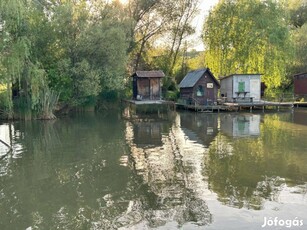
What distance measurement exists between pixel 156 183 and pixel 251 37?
34.6 meters

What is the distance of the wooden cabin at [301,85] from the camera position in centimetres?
4016

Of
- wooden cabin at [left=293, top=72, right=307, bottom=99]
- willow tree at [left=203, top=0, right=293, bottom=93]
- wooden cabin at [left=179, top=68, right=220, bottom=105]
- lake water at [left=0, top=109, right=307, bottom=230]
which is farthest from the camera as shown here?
wooden cabin at [left=293, top=72, right=307, bottom=99]

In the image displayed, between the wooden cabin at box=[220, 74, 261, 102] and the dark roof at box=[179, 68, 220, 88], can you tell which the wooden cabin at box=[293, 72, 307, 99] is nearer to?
the wooden cabin at box=[220, 74, 261, 102]

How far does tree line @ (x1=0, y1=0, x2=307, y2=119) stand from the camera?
2300cm

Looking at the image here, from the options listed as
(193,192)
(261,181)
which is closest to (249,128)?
(261,181)

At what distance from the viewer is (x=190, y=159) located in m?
12.4

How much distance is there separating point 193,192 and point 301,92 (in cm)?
3700

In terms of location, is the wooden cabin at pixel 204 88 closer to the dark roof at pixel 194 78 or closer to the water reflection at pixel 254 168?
the dark roof at pixel 194 78

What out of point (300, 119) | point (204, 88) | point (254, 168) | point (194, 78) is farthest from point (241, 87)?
point (254, 168)

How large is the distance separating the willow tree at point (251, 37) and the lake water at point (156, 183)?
975 inches

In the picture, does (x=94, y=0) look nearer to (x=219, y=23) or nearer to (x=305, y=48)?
(x=219, y=23)

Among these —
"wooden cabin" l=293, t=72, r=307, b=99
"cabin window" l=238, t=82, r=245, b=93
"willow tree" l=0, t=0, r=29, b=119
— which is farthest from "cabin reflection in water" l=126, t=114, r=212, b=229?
"wooden cabin" l=293, t=72, r=307, b=99

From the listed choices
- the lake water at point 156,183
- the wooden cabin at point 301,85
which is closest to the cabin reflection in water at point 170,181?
the lake water at point 156,183

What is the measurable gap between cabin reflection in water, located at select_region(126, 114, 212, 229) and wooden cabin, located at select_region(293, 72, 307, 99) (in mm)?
28927
